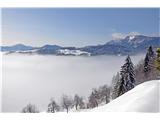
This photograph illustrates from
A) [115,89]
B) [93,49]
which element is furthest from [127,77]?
[93,49]

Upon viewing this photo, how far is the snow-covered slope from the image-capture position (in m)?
14.7

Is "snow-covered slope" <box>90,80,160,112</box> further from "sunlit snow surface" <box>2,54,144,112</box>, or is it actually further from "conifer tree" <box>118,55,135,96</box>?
"sunlit snow surface" <box>2,54,144,112</box>

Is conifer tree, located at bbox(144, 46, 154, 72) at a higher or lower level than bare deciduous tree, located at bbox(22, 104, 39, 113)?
higher

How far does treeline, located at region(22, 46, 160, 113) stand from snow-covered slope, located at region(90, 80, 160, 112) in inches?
2.0

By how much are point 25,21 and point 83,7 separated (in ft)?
2.13

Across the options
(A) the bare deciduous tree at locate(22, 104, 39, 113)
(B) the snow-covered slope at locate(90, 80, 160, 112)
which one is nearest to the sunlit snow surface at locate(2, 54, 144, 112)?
(A) the bare deciduous tree at locate(22, 104, 39, 113)

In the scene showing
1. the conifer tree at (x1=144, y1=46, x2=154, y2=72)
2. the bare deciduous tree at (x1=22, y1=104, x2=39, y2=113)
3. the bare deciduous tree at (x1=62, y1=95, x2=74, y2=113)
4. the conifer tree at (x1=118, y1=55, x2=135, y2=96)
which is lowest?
the bare deciduous tree at (x1=22, y1=104, x2=39, y2=113)

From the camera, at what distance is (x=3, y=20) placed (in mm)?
14695

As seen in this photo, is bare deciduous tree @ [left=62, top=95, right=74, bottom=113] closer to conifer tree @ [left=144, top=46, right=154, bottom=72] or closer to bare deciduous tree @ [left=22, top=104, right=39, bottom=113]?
bare deciduous tree @ [left=22, top=104, right=39, bottom=113]

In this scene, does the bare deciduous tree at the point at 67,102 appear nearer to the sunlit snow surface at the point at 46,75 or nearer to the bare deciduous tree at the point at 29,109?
the sunlit snow surface at the point at 46,75

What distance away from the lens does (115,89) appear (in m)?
14.7

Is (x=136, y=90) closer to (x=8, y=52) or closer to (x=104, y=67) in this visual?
(x=104, y=67)

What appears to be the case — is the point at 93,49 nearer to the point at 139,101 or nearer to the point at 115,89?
the point at 115,89
